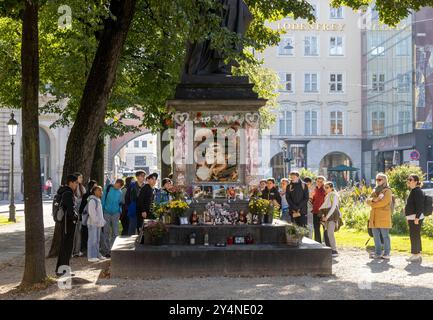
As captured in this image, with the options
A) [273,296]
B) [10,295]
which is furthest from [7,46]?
[273,296]

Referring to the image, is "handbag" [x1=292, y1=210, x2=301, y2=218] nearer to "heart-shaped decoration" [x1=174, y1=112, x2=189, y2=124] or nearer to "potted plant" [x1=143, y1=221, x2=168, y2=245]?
"heart-shaped decoration" [x1=174, y1=112, x2=189, y2=124]

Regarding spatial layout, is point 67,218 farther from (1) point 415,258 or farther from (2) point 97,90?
(1) point 415,258

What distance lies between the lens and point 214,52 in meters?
14.7

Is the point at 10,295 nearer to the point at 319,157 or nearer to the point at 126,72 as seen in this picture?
the point at 126,72

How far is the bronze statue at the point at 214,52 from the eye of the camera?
14.8m

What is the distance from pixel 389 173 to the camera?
2411cm

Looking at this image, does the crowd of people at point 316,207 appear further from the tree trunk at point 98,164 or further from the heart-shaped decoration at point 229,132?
the tree trunk at point 98,164

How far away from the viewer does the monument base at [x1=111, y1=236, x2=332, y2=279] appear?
39.1 feet

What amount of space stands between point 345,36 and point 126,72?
3995 cm

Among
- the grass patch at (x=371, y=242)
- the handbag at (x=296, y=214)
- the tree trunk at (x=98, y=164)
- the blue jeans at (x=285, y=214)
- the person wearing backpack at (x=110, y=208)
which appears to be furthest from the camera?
the tree trunk at (x=98, y=164)

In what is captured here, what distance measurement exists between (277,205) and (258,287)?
508 cm

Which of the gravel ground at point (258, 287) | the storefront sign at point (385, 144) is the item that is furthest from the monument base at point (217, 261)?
the storefront sign at point (385, 144)

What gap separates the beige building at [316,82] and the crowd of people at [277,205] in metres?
42.3

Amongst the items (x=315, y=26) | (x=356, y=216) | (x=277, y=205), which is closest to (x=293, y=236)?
(x=277, y=205)
